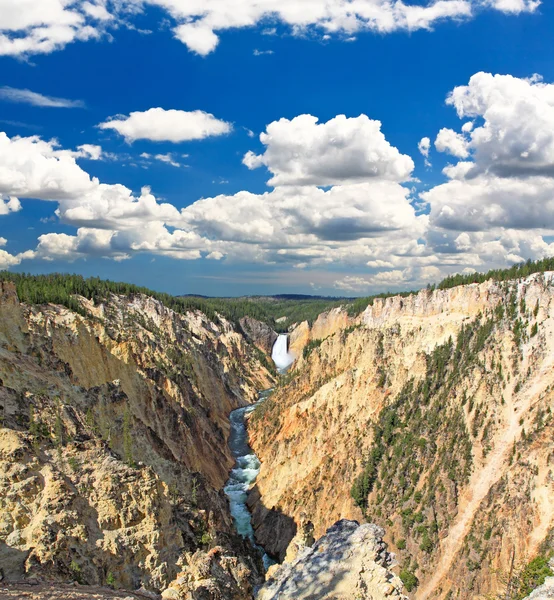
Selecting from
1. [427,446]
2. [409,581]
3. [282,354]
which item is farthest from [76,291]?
[282,354]

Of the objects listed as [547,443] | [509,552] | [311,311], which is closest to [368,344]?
[547,443]

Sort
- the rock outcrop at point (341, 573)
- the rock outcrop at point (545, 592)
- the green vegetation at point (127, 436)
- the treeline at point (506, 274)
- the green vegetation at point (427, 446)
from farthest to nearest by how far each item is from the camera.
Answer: the treeline at point (506, 274)
the green vegetation at point (427, 446)
the green vegetation at point (127, 436)
the rock outcrop at point (341, 573)
the rock outcrop at point (545, 592)

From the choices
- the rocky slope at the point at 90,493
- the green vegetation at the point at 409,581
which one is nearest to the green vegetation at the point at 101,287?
the rocky slope at the point at 90,493

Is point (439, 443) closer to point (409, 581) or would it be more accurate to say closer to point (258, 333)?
point (409, 581)

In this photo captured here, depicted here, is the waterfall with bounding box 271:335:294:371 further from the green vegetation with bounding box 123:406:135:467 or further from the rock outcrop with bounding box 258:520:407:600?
the rock outcrop with bounding box 258:520:407:600

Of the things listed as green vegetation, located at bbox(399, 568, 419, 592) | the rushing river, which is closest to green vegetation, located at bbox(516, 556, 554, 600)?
green vegetation, located at bbox(399, 568, 419, 592)

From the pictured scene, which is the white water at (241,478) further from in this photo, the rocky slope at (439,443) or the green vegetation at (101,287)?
the green vegetation at (101,287)
